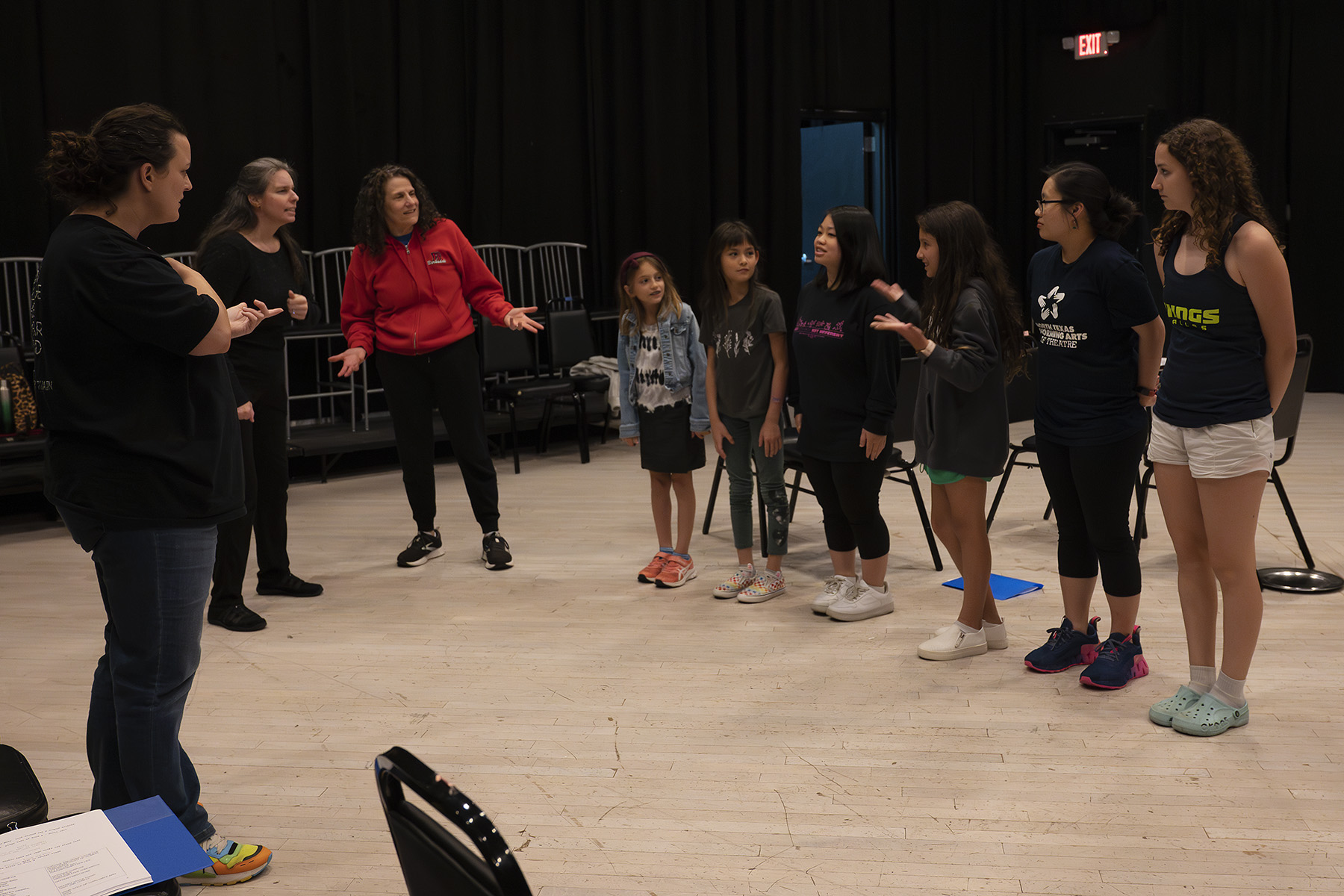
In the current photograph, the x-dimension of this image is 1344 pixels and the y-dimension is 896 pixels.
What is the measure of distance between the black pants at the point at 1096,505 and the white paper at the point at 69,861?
2.31 meters

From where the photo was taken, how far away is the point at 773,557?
4.14 meters

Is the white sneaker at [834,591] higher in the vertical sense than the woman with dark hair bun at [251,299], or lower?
lower

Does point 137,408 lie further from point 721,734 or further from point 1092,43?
point 1092,43

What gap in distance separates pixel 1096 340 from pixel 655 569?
1.94 metres

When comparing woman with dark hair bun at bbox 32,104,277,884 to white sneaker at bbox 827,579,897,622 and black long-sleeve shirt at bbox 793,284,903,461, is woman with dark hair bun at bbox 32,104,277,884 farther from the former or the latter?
white sneaker at bbox 827,579,897,622

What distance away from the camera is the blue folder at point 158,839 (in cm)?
182

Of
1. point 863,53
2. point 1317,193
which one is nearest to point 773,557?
point 863,53

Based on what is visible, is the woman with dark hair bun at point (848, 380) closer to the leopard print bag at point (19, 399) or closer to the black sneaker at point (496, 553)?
the black sneaker at point (496, 553)

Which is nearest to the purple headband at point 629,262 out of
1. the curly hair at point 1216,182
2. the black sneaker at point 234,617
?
the black sneaker at point 234,617

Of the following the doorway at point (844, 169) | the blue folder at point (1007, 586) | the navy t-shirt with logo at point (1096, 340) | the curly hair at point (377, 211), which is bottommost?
the blue folder at point (1007, 586)

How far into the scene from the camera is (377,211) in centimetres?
445

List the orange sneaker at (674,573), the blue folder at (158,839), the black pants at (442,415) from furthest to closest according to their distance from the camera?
1. the black pants at (442,415)
2. the orange sneaker at (674,573)
3. the blue folder at (158,839)

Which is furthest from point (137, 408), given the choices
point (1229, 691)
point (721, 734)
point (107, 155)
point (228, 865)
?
point (1229, 691)

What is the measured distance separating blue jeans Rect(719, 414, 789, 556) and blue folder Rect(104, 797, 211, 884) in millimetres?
2367
